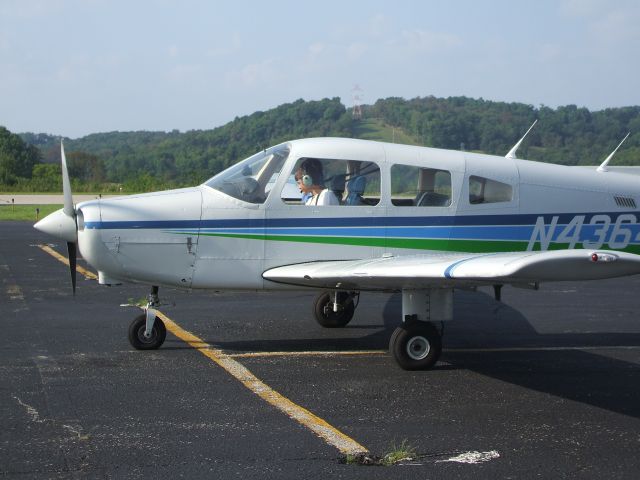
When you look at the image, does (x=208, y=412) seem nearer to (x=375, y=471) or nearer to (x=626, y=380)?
(x=375, y=471)

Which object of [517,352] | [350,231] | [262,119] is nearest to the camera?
[350,231]

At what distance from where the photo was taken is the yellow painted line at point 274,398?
234 inches

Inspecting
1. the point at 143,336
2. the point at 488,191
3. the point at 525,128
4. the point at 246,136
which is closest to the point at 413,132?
the point at 525,128

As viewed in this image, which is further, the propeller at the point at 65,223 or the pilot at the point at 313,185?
the pilot at the point at 313,185

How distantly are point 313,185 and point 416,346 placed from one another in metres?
1.97

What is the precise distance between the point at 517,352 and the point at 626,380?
1488 millimetres

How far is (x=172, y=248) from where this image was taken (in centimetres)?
848

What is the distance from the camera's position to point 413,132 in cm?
5188

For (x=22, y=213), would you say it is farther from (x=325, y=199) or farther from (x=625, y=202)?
(x=625, y=202)

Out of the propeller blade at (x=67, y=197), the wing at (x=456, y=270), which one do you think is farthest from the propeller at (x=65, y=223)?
the wing at (x=456, y=270)

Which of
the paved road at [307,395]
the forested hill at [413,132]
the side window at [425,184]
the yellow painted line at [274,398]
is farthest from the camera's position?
the forested hill at [413,132]

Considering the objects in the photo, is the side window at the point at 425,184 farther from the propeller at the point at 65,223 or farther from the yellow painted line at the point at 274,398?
the propeller at the point at 65,223

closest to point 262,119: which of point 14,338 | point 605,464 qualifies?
point 14,338

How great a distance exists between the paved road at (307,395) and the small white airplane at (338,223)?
80cm
